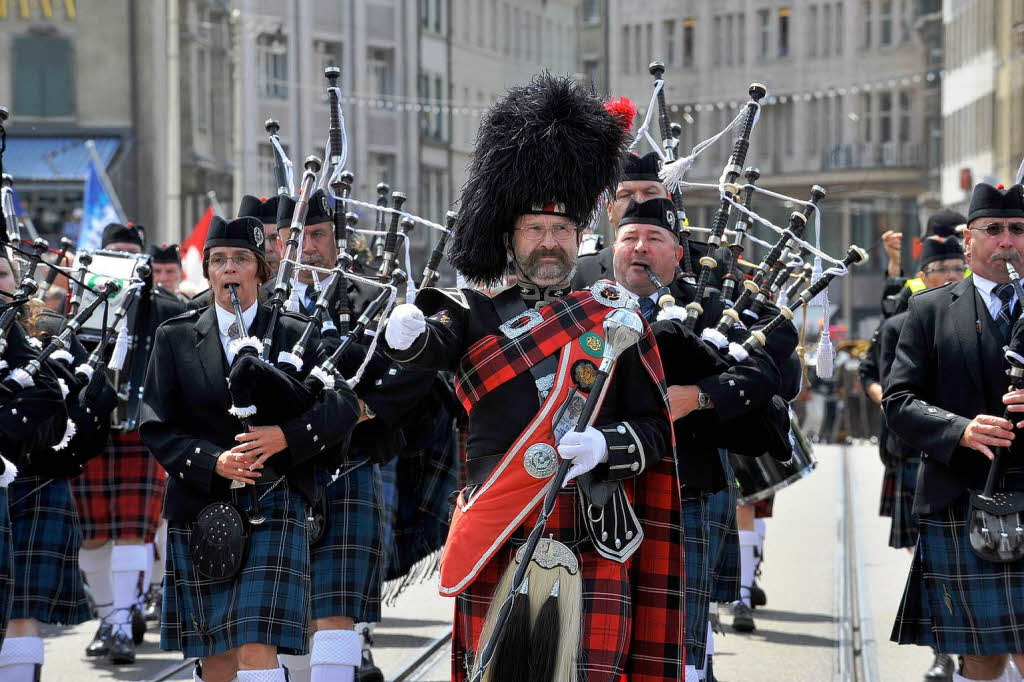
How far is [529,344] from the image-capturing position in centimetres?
469

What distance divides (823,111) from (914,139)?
8.80 feet

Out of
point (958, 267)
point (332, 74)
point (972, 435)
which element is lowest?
point (972, 435)

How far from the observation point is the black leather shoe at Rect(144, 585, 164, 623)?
934 cm

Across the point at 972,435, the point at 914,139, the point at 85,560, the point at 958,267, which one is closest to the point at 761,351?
the point at 972,435

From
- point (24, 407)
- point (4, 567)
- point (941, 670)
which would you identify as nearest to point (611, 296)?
point (24, 407)

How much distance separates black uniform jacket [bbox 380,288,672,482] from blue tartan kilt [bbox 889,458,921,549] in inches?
170

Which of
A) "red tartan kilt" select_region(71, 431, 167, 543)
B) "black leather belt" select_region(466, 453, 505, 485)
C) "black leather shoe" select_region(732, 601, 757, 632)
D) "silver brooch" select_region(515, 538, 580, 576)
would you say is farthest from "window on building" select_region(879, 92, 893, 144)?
"silver brooch" select_region(515, 538, 580, 576)

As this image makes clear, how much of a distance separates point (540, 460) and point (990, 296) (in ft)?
7.13

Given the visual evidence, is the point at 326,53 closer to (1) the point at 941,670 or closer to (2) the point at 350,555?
(1) the point at 941,670

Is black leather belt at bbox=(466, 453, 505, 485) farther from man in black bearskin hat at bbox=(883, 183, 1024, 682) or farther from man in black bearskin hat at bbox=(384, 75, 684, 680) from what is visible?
man in black bearskin hat at bbox=(883, 183, 1024, 682)

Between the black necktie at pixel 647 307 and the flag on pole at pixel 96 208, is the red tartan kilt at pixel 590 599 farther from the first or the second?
the flag on pole at pixel 96 208

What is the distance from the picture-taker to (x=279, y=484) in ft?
19.0

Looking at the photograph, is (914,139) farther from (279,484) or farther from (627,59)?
(279,484)

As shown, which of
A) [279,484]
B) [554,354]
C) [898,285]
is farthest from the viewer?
[898,285]
